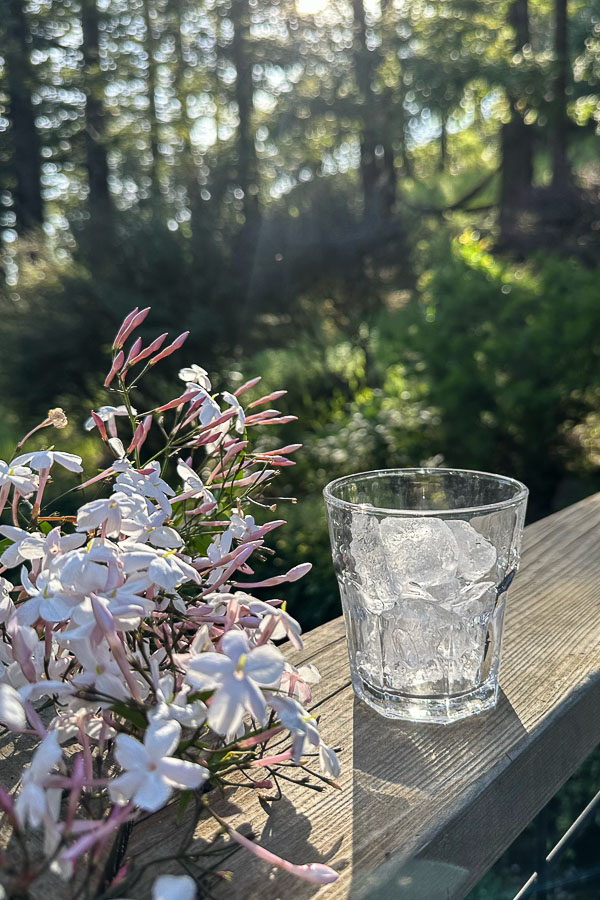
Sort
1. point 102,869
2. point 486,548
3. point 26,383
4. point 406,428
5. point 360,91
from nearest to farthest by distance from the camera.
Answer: point 102,869, point 486,548, point 406,428, point 26,383, point 360,91

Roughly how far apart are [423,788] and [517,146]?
1528cm

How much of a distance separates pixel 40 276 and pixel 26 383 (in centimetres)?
110

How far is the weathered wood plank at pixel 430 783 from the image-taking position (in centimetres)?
64

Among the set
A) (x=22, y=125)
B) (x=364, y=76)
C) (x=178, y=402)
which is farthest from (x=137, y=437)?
(x=364, y=76)

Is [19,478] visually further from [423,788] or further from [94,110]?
[94,110]

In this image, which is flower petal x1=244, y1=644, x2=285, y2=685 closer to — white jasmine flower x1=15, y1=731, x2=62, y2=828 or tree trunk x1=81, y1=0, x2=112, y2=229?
white jasmine flower x1=15, y1=731, x2=62, y2=828

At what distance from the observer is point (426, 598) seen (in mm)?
833

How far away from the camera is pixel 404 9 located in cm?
1483

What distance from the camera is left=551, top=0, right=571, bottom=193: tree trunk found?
39.1 ft

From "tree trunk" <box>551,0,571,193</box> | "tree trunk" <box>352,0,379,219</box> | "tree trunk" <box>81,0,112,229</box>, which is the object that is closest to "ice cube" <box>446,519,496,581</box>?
"tree trunk" <box>81,0,112,229</box>

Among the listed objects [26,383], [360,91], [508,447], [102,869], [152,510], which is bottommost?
[508,447]

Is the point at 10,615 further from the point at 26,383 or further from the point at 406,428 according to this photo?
the point at 26,383

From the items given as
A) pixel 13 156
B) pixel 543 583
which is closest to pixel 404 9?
pixel 13 156

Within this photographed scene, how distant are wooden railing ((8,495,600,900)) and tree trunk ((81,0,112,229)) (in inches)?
345
